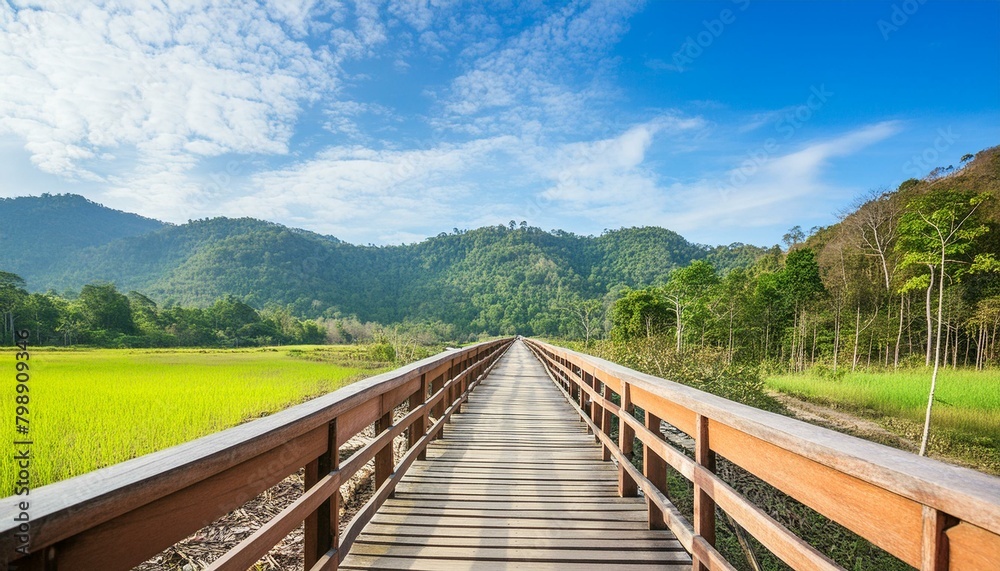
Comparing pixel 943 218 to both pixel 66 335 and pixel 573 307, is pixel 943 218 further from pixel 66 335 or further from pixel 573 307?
pixel 573 307

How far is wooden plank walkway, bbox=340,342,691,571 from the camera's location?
94.3 inches

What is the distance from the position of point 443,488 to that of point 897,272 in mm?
32241

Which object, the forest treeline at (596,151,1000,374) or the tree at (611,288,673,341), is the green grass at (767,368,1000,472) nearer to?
the forest treeline at (596,151,1000,374)

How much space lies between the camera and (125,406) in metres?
9.16

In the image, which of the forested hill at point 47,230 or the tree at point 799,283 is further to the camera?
the forested hill at point 47,230

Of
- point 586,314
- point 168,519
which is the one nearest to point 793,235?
point 586,314

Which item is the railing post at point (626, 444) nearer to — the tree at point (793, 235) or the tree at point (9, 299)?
the tree at point (9, 299)

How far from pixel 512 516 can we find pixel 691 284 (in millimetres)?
34482

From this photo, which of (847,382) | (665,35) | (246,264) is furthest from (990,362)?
(246,264)

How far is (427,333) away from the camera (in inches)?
2286

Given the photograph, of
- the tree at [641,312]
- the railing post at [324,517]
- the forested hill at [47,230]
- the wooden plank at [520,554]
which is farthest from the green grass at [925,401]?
the forested hill at [47,230]

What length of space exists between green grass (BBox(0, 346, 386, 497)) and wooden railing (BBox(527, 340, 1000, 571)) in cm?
675

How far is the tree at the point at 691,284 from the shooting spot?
1325 inches

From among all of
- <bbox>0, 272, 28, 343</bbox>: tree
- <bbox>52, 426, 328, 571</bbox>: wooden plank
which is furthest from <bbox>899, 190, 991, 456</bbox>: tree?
<bbox>0, 272, 28, 343</bbox>: tree
